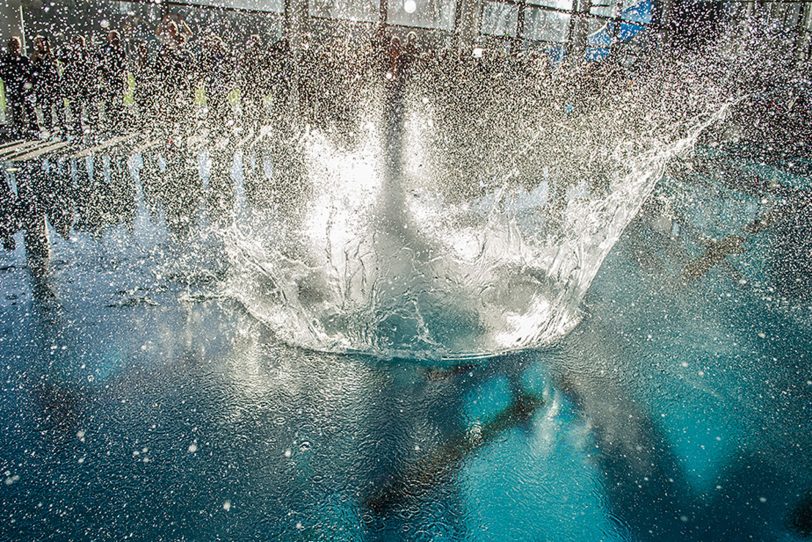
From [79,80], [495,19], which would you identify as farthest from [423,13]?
[79,80]

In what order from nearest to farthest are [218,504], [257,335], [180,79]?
1. [218,504]
2. [257,335]
3. [180,79]

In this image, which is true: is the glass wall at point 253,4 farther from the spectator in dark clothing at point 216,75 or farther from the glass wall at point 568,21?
the glass wall at point 568,21

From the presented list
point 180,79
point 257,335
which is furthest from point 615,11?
point 257,335

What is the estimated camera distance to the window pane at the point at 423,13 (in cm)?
1592

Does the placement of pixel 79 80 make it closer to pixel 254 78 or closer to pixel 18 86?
pixel 18 86

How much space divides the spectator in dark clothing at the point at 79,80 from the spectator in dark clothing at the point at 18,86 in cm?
70

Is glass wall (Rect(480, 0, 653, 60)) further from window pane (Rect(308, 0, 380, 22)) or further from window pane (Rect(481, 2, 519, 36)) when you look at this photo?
window pane (Rect(308, 0, 380, 22))

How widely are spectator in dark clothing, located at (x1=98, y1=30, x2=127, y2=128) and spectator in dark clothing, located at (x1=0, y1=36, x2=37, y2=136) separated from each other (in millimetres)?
1282

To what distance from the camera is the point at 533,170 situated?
802cm

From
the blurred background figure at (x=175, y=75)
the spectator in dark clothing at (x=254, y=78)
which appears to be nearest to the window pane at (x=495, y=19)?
the spectator in dark clothing at (x=254, y=78)

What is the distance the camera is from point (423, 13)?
634 inches

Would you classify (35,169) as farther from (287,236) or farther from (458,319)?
(458,319)

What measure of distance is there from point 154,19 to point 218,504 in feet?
45.5

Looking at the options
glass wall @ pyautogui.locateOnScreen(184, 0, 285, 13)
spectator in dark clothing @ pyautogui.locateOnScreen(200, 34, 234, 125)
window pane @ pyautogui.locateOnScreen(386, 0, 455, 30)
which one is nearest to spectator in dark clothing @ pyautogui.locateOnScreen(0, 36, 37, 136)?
spectator in dark clothing @ pyautogui.locateOnScreen(200, 34, 234, 125)
